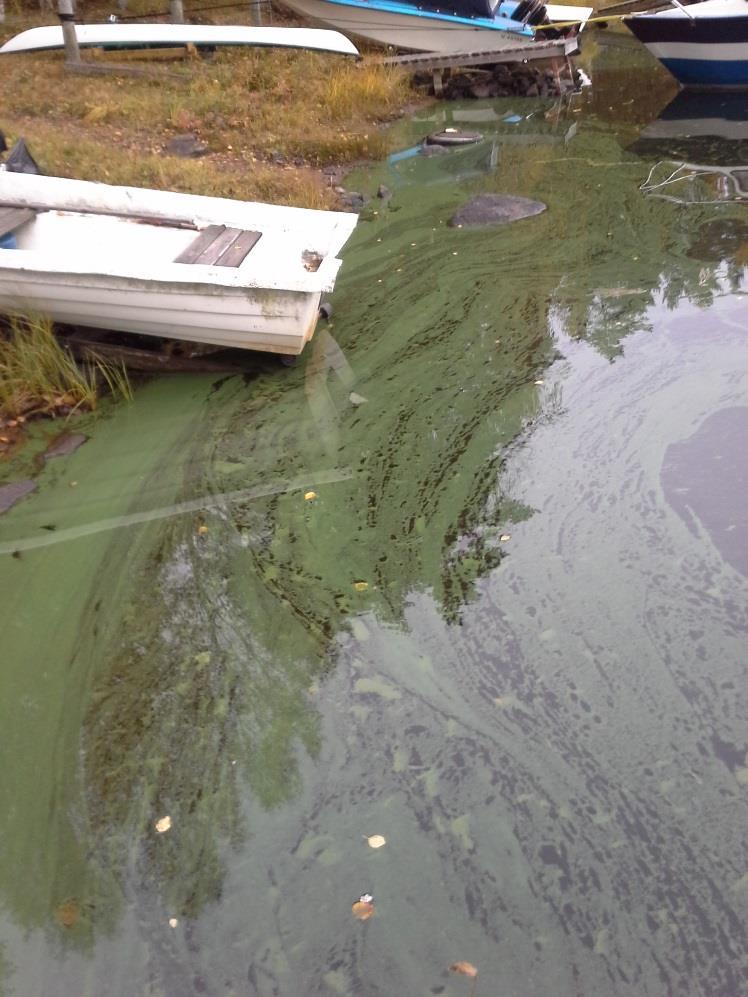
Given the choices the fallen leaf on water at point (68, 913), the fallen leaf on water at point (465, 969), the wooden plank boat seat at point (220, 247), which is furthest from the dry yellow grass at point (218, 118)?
the fallen leaf on water at point (465, 969)

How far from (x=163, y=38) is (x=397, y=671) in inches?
347

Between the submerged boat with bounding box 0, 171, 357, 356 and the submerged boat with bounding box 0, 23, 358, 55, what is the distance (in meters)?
5.06

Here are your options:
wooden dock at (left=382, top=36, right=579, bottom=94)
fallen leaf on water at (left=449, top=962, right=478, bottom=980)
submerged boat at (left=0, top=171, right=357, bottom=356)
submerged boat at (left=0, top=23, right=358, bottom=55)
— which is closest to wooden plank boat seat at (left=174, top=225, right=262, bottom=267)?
submerged boat at (left=0, top=171, right=357, bottom=356)

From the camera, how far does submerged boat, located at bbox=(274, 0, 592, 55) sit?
10.8 metres

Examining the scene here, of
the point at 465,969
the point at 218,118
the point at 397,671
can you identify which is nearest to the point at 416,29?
the point at 218,118

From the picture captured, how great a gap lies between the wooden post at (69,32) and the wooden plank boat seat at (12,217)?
187 inches

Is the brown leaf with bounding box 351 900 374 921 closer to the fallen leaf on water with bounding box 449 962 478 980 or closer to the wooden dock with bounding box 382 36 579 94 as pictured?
the fallen leaf on water with bounding box 449 962 478 980

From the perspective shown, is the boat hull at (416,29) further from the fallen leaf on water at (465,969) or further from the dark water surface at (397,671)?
the fallen leaf on water at (465,969)

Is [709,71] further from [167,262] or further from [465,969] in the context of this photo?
[465,969]

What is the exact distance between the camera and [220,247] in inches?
179

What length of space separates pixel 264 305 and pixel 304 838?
2.58m

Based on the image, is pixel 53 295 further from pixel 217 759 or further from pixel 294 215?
pixel 217 759

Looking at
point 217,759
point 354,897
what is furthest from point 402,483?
point 354,897

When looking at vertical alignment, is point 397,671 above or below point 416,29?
below
